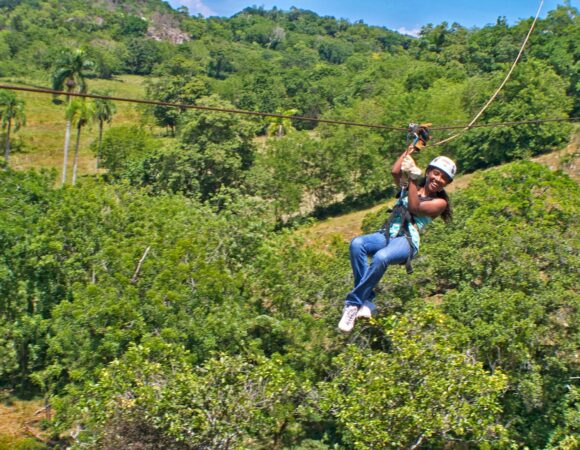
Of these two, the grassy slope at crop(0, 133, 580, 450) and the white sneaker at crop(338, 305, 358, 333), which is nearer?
the white sneaker at crop(338, 305, 358, 333)

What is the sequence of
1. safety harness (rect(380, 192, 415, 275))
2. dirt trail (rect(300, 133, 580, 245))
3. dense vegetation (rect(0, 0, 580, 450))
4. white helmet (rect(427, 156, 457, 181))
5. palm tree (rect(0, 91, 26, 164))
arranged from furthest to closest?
palm tree (rect(0, 91, 26, 164)) → dirt trail (rect(300, 133, 580, 245)) → dense vegetation (rect(0, 0, 580, 450)) → safety harness (rect(380, 192, 415, 275)) → white helmet (rect(427, 156, 457, 181))

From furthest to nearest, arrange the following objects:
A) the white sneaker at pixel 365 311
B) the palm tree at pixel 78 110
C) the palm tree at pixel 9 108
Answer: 1. the palm tree at pixel 9 108
2. the palm tree at pixel 78 110
3. the white sneaker at pixel 365 311

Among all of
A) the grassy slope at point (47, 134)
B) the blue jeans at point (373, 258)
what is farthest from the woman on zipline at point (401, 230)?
the grassy slope at point (47, 134)

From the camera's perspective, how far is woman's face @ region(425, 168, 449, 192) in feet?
22.2

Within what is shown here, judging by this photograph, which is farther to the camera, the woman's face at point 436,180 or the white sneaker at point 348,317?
the white sneaker at point 348,317

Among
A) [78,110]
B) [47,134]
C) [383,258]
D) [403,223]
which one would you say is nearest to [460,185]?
[78,110]

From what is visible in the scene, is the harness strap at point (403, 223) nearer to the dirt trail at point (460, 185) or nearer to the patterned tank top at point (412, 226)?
the patterned tank top at point (412, 226)

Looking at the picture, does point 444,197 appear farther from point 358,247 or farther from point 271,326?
point 271,326

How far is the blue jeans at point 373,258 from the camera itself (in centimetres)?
676

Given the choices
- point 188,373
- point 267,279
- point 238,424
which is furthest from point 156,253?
point 238,424

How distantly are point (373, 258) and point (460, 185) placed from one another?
35.7 meters

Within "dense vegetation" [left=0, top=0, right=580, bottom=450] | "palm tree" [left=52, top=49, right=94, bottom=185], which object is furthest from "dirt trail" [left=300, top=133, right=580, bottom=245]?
"palm tree" [left=52, top=49, right=94, bottom=185]

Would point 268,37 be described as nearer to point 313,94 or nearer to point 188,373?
point 313,94

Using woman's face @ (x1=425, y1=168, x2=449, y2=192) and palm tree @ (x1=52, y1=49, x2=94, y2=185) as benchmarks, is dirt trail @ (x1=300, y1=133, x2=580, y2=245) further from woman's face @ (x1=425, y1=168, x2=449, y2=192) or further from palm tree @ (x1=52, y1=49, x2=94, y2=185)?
woman's face @ (x1=425, y1=168, x2=449, y2=192)
